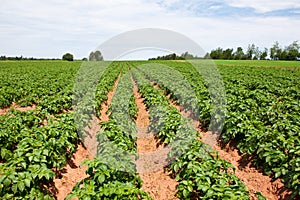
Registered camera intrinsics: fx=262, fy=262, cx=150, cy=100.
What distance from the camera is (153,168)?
253 inches

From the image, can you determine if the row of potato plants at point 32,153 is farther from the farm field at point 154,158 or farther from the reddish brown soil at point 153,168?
the reddish brown soil at point 153,168

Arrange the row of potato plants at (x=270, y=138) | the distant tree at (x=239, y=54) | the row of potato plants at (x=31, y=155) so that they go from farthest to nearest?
the distant tree at (x=239, y=54), the row of potato plants at (x=270, y=138), the row of potato plants at (x=31, y=155)

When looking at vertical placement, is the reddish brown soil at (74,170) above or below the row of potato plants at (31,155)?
below

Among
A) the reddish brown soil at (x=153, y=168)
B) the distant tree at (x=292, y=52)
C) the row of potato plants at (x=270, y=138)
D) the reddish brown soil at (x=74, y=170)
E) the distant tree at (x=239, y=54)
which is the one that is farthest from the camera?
the distant tree at (x=239, y=54)

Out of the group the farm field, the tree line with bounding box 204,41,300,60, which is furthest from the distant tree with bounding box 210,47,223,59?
the farm field

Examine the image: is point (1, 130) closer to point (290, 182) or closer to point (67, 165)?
point (67, 165)

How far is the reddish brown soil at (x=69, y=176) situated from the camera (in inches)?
207

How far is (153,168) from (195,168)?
A: 191cm

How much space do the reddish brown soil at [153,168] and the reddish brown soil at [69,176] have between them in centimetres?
141

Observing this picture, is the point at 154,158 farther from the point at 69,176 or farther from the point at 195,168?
the point at 195,168

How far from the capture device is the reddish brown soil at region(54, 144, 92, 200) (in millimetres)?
5247

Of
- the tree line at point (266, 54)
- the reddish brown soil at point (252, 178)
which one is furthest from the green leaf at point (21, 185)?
the tree line at point (266, 54)

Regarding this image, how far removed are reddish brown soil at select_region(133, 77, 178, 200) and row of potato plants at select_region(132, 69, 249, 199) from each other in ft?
0.78

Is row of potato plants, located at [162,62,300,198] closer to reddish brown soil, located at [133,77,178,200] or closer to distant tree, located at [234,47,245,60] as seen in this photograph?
reddish brown soil, located at [133,77,178,200]
